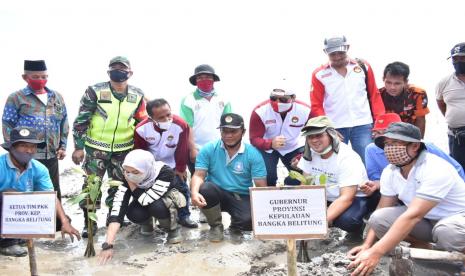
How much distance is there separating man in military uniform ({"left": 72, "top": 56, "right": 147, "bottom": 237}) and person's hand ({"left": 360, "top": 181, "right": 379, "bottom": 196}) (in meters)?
2.55

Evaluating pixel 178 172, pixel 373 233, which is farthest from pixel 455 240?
pixel 178 172

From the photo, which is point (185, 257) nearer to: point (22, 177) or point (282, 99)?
point (22, 177)

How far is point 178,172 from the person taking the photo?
535 cm

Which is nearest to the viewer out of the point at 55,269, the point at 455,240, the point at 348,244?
the point at 455,240

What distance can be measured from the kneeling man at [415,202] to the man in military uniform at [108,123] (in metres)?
2.81

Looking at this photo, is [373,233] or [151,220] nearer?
[373,233]

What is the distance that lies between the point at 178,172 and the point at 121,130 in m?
0.81

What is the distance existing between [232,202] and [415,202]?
2131 millimetres

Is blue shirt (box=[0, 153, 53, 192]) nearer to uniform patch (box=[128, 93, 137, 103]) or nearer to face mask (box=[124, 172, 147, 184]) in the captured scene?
face mask (box=[124, 172, 147, 184])

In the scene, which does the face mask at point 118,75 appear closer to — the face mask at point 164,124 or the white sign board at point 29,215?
the face mask at point 164,124

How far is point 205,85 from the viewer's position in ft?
18.4

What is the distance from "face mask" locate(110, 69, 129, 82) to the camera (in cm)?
506

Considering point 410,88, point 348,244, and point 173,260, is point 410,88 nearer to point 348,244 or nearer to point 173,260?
point 348,244

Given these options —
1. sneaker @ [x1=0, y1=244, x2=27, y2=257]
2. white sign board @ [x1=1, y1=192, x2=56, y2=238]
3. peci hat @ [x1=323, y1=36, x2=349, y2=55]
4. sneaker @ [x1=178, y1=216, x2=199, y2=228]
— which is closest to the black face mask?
peci hat @ [x1=323, y1=36, x2=349, y2=55]
